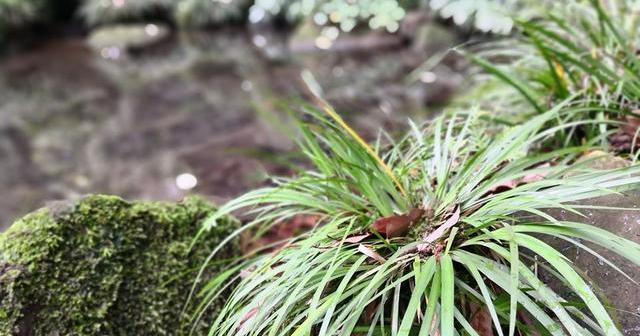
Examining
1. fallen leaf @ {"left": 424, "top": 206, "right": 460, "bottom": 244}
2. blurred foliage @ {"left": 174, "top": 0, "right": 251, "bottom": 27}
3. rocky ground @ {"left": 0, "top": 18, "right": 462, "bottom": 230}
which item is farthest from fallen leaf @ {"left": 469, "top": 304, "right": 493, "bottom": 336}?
blurred foliage @ {"left": 174, "top": 0, "right": 251, "bottom": 27}

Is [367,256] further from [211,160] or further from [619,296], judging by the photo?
[211,160]

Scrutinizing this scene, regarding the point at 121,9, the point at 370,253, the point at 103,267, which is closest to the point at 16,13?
the point at 121,9

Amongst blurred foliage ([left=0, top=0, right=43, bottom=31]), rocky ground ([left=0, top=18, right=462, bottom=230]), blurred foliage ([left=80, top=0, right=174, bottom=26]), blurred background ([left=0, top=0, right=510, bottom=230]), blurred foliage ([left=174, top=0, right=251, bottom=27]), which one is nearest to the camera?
blurred background ([left=0, top=0, right=510, bottom=230])

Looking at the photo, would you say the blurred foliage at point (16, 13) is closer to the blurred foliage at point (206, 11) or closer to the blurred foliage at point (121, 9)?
the blurred foliage at point (121, 9)

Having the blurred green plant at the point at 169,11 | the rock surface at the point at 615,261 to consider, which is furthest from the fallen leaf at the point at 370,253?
the blurred green plant at the point at 169,11

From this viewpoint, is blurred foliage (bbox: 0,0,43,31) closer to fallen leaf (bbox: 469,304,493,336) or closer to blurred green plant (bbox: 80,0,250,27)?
blurred green plant (bbox: 80,0,250,27)

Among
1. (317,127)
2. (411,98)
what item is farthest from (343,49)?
(317,127)

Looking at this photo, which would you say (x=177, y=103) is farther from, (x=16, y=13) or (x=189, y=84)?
(x=16, y=13)
